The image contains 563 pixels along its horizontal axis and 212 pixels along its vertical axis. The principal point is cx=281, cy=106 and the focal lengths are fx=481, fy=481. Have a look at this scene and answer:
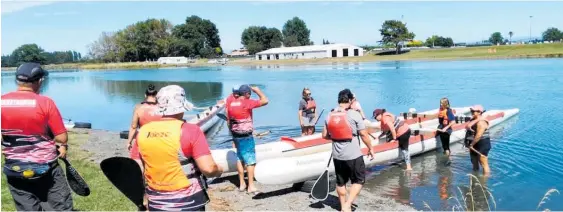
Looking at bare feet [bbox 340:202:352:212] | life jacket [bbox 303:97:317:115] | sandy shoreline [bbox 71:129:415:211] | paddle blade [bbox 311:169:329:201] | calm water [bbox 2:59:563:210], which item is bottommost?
calm water [bbox 2:59:563:210]

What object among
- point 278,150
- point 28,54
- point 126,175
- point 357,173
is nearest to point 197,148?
point 126,175

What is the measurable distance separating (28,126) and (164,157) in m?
1.70

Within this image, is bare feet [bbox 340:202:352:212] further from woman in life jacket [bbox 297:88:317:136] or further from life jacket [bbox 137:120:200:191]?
woman in life jacket [bbox 297:88:317:136]

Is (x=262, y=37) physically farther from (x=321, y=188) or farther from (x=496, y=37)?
(x=321, y=188)

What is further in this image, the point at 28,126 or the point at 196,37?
the point at 196,37

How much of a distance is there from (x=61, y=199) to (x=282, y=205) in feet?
14.3

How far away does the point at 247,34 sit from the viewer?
527 ft

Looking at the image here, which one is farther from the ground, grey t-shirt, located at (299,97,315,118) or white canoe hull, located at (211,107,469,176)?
grey t-shirt, located at (299,97,315,118)

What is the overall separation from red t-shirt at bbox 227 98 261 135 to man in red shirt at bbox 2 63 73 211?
3.90m

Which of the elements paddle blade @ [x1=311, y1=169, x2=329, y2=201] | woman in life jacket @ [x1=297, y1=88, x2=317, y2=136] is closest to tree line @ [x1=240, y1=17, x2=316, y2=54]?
woman in life jacket @ [x1=297, y1=88, x2=317, y2=136]

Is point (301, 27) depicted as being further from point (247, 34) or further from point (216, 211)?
point (216, 211)

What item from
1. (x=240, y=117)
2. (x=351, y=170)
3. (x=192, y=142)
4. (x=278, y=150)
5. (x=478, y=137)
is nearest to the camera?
(x=192, y=142)

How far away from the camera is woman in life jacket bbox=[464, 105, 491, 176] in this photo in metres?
10.8

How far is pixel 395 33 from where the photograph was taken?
379ft
